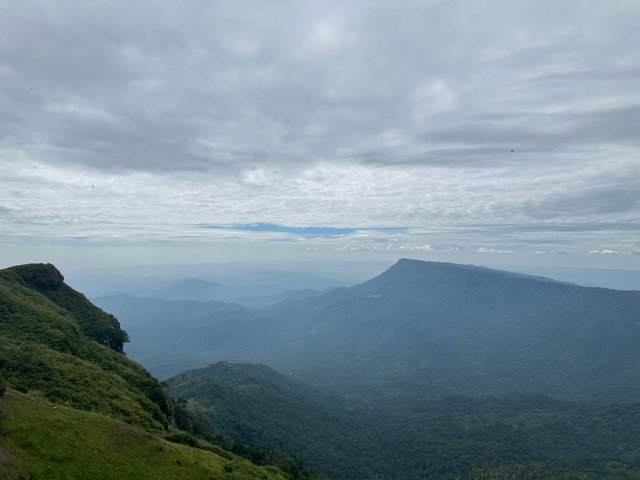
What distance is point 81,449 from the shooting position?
136 ft

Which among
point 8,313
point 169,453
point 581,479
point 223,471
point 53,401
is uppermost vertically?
point 8,313

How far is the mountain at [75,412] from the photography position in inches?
1549

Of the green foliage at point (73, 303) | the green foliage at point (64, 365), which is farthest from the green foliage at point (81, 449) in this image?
the green foliage at point (73, 303)

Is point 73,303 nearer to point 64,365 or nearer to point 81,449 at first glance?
point 64,365

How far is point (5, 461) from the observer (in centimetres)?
3431

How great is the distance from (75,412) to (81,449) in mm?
8579

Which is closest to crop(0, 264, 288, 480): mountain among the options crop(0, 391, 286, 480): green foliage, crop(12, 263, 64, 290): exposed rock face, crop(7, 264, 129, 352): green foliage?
crop(0, 391, 286, 480): green foliage

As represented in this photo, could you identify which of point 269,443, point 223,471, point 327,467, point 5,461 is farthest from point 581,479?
point 5,461

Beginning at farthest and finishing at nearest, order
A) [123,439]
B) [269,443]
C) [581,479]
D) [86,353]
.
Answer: [581,479]
[269,443]
[86,353]
[123,439]

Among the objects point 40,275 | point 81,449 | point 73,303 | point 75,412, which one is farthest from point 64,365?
point 40,275

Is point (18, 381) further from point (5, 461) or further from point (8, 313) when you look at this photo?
point (8, 313)

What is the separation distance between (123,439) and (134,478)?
6802mm

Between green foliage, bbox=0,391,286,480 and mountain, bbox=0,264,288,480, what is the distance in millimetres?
94

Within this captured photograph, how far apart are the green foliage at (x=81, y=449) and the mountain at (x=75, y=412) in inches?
3.7
